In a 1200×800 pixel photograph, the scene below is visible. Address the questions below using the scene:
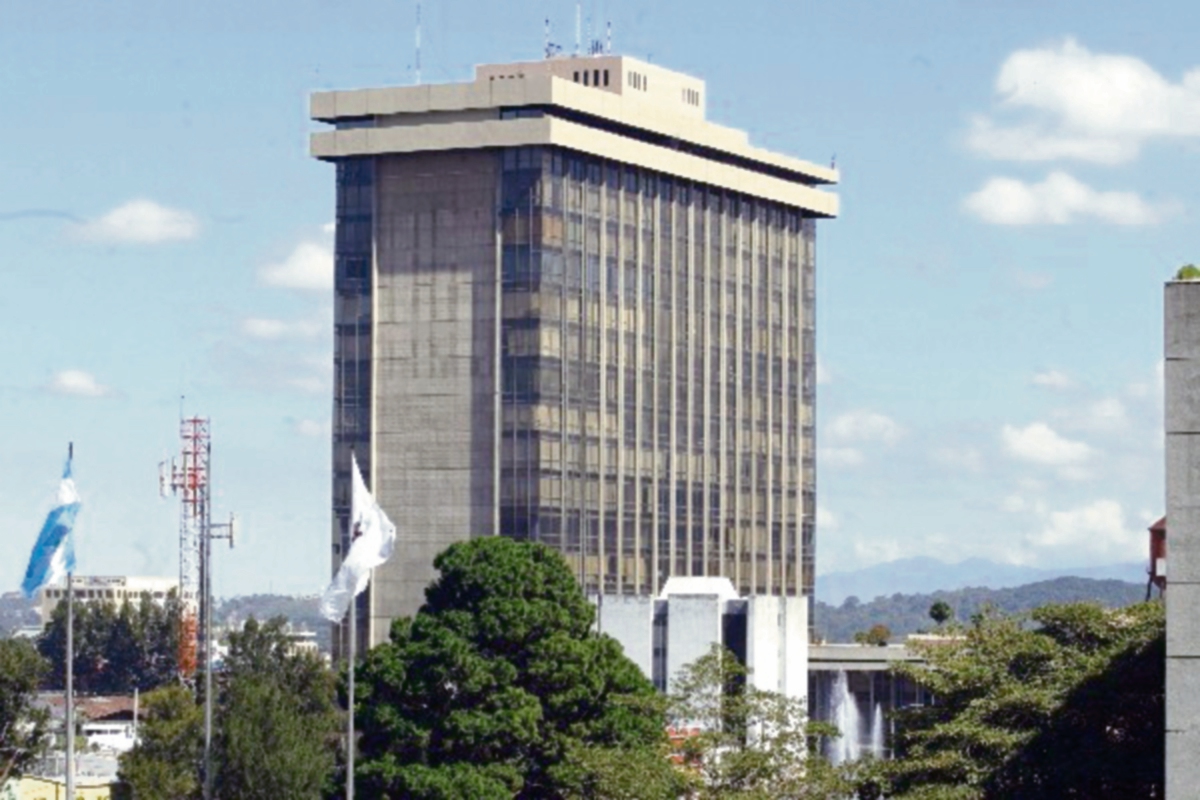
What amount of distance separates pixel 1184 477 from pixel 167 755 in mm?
84418

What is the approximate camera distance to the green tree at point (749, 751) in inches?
2749

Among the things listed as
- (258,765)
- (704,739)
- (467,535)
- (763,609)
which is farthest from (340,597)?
(467,535)

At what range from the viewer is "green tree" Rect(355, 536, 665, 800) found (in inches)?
3398

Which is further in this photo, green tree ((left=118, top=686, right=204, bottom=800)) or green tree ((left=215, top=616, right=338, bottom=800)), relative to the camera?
green tree ((left=118, top=686, right=204, bottom=800))

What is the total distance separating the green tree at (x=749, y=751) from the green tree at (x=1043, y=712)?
2.32 meters

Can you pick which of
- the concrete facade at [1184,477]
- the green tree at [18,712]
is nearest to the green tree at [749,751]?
the concrete facade at [1184,477]

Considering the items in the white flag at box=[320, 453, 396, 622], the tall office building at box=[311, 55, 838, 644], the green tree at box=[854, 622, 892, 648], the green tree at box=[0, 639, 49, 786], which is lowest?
the green tree at box=[0, 639, 49, 786]

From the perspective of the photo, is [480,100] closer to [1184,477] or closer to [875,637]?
[875,637]

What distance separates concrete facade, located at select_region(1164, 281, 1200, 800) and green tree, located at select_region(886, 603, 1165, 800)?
12.8m

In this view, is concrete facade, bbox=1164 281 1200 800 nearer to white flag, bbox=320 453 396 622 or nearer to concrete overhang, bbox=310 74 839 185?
white flag, bbox=320 453 396 622

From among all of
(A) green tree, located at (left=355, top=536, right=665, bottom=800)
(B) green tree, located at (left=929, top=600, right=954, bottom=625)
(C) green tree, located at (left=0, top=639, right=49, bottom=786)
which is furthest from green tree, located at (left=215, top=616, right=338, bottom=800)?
(B) green tree, located at (left=929, top=600, right=954, bottom=625)

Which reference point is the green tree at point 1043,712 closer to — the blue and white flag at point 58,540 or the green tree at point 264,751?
the blue and white flag at point 58,540

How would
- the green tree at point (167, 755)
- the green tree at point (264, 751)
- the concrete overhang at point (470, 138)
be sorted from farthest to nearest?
the concrete overhang at point (470, 138)
the green tree at point (167, 755)
the green tree at point (264, 751)

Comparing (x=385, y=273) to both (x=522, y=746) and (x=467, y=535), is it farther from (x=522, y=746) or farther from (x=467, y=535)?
(x=522, y=746)
